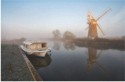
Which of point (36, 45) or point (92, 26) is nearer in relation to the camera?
point (36, 45)

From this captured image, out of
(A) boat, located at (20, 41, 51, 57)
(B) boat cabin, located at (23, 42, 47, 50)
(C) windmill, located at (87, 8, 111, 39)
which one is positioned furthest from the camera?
(C) windmill, located at (87, 8, 111, 39)

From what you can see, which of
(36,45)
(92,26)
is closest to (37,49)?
(36,45)

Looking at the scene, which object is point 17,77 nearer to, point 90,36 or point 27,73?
point 27,73

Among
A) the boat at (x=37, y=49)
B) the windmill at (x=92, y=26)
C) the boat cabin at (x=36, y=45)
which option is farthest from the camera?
the windmill at (x=92, y=26)

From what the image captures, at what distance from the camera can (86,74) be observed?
37.7 ft

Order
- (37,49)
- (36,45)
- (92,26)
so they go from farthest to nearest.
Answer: (92,26) < (36,45) < (37,49)

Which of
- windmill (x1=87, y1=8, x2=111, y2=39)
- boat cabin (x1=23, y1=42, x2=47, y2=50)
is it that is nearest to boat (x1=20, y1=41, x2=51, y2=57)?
boat cabin (x1=23, y1=42, x2=47, y2=50)

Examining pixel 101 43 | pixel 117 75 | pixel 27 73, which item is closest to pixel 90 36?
pixel 101 43

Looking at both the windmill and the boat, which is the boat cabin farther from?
the windmill

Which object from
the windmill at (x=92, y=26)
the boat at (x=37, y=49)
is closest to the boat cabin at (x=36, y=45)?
the boat at (x=37, y=49)

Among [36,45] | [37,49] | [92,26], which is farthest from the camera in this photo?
[92,26]

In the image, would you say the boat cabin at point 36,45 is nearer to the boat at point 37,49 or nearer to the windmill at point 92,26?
the boat at point 37,49

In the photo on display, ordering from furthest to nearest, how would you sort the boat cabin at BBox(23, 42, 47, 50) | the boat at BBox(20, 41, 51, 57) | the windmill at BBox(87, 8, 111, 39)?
1. the windmill at BBox(87, 8, 111, 39)
2. the boat cabin at BBox(23, 42, 47, 50)
3. the boat at BBox(20, 41, 51, 57)

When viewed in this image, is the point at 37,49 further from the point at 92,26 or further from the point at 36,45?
the point at 92,26
